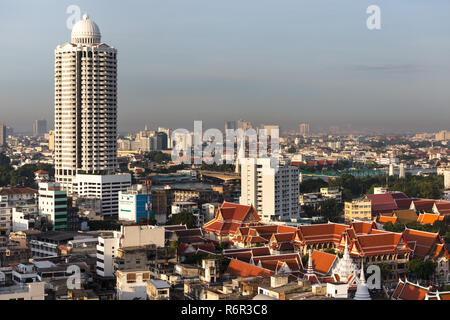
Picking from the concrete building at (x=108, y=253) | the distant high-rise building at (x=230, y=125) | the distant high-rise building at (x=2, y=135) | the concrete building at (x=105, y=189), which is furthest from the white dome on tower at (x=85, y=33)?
the distant high-rise building at (x=2, y=135)

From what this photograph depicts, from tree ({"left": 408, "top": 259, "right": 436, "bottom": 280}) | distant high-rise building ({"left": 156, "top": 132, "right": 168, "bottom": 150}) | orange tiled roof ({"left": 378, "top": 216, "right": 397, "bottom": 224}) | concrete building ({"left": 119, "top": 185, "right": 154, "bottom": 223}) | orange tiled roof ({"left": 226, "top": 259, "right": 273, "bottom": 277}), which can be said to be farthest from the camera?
distant high-rise building ({"left": 156, "top": 132, "right": 168, "bottom": 150})

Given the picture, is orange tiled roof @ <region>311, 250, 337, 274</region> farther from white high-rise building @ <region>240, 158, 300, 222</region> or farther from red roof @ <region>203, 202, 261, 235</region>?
white high-rise building @ <region>240, 158, 300, 222</region>

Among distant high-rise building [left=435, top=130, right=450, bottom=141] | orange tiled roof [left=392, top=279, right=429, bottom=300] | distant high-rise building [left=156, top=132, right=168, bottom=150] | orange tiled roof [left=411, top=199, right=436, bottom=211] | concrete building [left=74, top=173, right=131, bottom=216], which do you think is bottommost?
orange tiled roof [left=392, top=279, right=429, bottom=300]

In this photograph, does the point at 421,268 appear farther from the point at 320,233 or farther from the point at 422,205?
the point at 422,205

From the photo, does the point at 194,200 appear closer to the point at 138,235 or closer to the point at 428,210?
the point at 428,210

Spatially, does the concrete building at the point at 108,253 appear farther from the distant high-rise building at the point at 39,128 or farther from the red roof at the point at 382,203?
the distant high-rise building at the point at 39,128

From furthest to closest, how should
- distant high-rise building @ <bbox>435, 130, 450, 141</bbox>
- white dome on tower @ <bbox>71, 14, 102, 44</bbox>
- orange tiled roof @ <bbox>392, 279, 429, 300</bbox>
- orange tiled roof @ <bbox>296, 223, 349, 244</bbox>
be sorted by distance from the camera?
distant high-rise building @ <bbox>435, 130, 450, 141</bbox>, white dome on tower @ <bbox>71, 14, 102, 44</bbox>, orange tiled roof @ <bbox>296, 223, 349, 244</bbox>, orange tiled roof @ <bbox>392, 279, 429, 300</bbox>

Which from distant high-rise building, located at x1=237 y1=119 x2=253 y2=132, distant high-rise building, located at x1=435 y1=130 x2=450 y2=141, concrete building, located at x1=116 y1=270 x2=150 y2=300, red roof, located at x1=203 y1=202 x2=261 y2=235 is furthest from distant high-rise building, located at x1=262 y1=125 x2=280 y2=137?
concrete building, located at x1=116 y1=270 x2=150 y2=300
